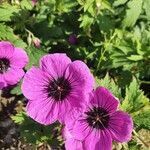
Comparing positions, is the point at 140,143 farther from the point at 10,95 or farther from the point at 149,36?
the point at 10,95

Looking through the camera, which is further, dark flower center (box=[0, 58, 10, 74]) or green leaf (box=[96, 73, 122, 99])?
dark flower center (box=[0, 58, 10, 74])

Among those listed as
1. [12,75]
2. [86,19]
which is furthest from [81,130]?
[86,19]

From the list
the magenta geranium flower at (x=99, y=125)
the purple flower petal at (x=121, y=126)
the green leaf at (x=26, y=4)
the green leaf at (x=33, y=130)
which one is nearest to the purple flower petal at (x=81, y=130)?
the magenta geranium flower at (x=99, y=125)

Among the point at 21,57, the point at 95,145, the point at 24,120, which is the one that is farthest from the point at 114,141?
the point at 21,57

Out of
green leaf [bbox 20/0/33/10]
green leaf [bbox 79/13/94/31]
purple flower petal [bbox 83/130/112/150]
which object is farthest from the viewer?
green leaf [bbox 20/0/33/10]

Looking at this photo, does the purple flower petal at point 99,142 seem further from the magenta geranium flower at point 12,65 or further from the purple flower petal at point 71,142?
the magenta geranium flower at point 12,65

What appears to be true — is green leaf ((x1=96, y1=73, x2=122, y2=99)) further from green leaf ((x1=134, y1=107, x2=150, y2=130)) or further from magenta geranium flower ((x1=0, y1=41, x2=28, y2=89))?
magenta geranium flower ((x1=0, y1=41, x2=28, y2=89))

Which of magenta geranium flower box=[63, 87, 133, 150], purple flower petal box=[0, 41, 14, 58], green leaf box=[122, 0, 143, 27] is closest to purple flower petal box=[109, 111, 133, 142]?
magenta geranium flower box=[63, 87, 133, 150]
